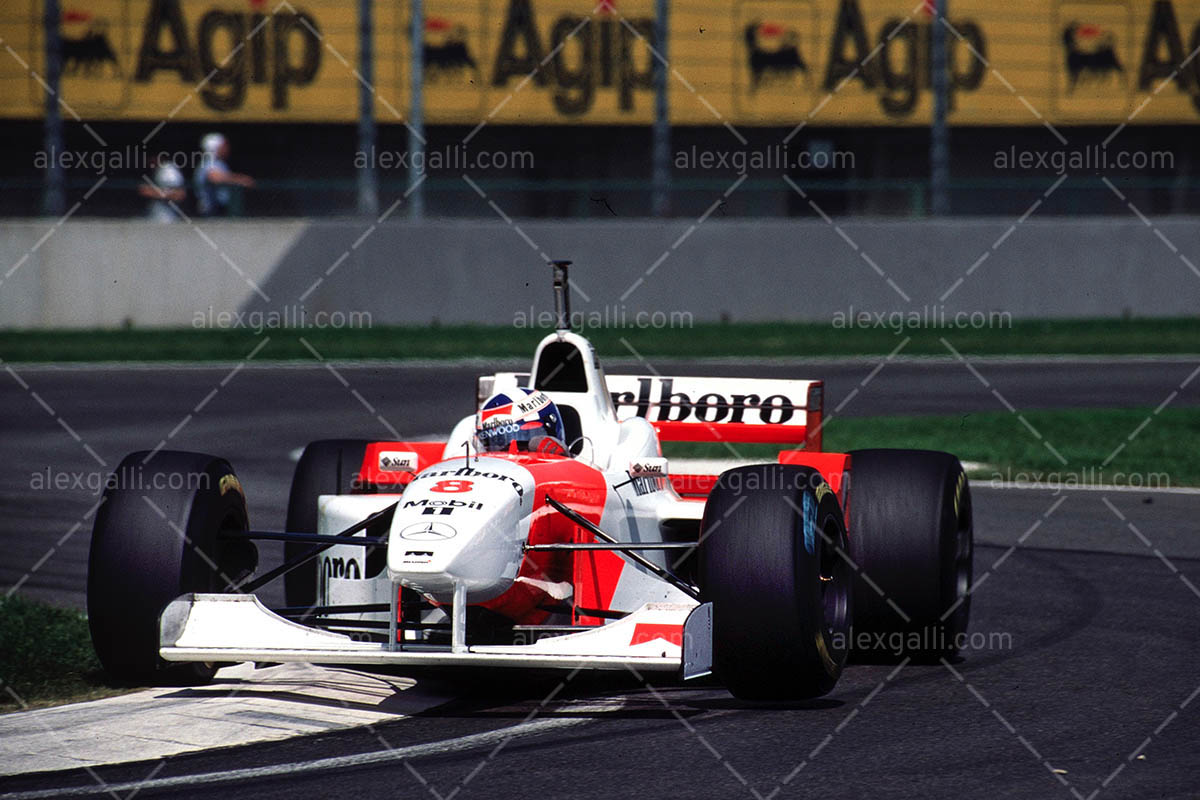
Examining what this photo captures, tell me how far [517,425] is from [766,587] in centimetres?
142

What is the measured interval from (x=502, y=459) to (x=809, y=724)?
142cm

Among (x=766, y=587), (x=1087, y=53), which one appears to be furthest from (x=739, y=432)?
(x=1087, y=53)


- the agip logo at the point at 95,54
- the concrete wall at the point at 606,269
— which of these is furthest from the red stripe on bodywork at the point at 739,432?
the agip logo at the point at 95,54

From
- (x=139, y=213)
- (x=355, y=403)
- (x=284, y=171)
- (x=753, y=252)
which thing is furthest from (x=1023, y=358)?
(x=284, y=171)

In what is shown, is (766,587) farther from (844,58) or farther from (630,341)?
(844,58)

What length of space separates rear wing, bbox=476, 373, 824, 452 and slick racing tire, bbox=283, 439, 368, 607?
0.68m

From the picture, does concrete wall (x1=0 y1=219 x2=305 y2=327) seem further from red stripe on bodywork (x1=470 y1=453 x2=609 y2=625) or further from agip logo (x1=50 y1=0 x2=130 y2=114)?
red stripe on bodywork (x1=470 y1=453 x2=609 y2=625)

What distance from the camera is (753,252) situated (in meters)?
25.7

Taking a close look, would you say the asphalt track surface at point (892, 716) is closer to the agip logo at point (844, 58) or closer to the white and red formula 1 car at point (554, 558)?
the white and red formula 1 car at point (554, 558)

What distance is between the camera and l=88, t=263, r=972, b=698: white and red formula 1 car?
643 centimetres

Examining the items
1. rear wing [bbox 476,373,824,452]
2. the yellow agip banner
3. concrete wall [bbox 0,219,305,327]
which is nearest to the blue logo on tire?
rear wing [bbox 476,373,824,452]

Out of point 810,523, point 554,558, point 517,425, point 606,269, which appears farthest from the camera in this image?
point 606,269

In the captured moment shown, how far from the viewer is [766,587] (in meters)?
6.43

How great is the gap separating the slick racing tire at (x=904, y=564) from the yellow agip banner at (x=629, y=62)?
2373 cm
